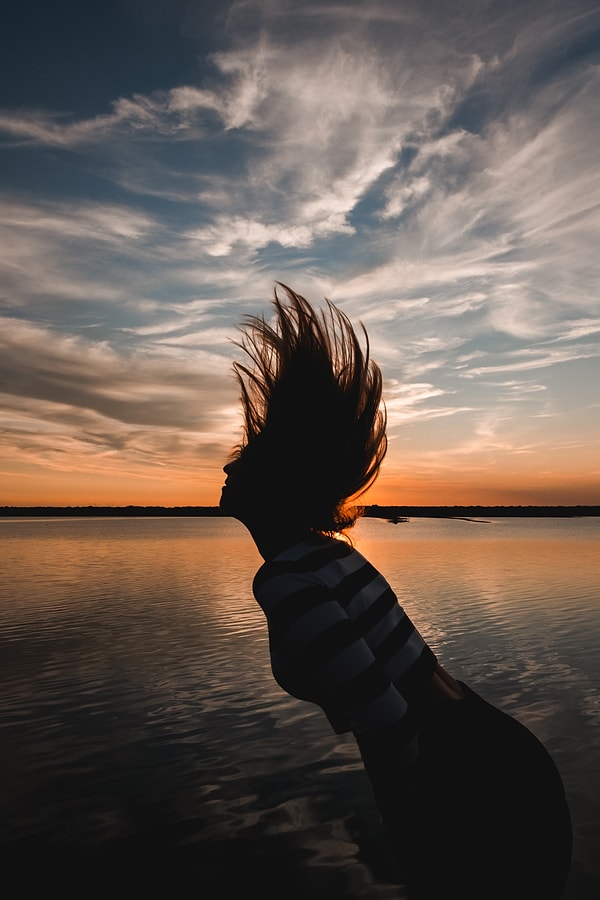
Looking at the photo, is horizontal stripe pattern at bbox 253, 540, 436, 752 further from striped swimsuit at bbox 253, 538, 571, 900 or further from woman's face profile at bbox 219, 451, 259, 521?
woman's face profile at bbox 219, 451, 259, 521

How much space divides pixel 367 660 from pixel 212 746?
7.75 meters

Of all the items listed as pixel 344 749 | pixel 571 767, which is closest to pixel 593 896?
pixel 571 767

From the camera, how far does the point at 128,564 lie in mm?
38125

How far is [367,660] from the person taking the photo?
6.30 feet

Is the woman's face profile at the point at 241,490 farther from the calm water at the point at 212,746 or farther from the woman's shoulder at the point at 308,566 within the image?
the calm water at the point at 212,746

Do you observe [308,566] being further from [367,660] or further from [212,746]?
[212,746]

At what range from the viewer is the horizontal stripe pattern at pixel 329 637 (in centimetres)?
191

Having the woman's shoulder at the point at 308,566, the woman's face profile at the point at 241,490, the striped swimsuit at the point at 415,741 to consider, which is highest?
the woman's face profile at the point at 241,490

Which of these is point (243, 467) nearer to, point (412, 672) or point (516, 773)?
point (412, 672)

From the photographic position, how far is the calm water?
5.84 meters

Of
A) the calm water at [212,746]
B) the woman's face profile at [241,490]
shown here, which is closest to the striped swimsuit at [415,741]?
the woman's face profile at [241,490]

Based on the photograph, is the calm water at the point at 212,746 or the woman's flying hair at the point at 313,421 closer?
the woman's flying hair at the point at 313,421

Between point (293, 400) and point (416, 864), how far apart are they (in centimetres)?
165

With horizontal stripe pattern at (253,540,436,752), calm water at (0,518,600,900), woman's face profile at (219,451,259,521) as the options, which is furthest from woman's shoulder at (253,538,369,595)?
calm water at (0,518,600,900)
